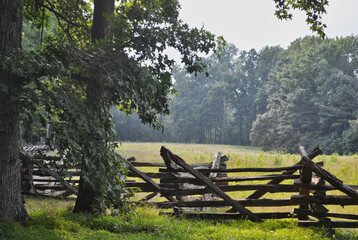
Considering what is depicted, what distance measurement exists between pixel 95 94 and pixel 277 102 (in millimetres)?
55533

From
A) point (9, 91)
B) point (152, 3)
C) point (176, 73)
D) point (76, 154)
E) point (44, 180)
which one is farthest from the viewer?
point (176, 73)

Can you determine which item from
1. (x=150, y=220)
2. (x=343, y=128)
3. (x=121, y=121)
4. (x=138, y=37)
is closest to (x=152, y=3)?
(x=138, y=37)

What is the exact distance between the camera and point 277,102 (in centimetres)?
5844

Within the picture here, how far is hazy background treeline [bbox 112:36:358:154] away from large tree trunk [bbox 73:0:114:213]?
37990mm

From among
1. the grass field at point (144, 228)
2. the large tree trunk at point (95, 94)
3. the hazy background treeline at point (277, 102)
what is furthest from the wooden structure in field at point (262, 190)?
the hazy background treeline at point (277, 102)

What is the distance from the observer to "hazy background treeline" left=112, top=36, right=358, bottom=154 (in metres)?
45.4

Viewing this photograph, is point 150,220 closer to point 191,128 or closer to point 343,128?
point 343,128

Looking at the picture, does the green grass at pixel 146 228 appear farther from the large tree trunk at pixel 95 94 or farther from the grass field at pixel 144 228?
the large tree trunk at pixel 95 94

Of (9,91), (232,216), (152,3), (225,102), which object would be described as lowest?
(232,216)

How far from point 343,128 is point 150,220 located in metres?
45.3

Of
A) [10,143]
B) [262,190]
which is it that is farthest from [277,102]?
[10,143]

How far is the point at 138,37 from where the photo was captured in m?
6.65

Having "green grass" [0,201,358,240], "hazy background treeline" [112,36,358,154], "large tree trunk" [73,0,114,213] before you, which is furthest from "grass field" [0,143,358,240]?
"hazy background treeline" [112,36,358,154]

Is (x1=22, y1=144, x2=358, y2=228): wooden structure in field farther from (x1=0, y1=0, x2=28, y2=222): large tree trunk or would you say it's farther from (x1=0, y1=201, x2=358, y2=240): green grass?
(x1=0, y1=0, x2=28, y2=222): large tree trunk
